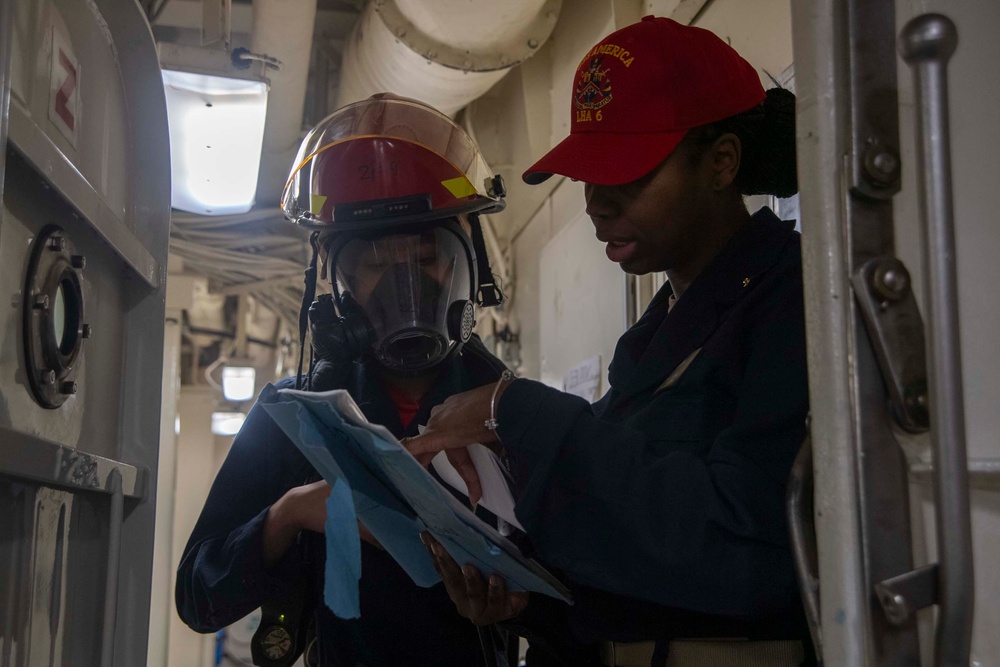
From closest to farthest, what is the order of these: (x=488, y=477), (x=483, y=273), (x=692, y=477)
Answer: (x=692, y=477) < (x=488, y=477) < (x=483, y=273)

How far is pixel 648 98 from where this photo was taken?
1521 millimetres

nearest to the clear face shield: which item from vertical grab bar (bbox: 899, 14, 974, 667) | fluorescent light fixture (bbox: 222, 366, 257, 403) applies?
vertical grab bar (bbox: 899, 14, 974, 667)

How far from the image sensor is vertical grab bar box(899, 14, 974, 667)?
82 cm

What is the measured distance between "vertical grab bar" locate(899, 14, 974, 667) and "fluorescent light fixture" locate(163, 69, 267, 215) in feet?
8.97

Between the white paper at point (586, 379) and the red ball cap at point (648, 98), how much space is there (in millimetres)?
1823

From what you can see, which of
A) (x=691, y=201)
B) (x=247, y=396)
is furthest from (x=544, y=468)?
(x=247, y=396)

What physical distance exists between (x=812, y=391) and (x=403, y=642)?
1155 mm

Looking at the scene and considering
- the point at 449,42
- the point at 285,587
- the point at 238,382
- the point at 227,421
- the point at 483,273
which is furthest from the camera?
the point at 227,421

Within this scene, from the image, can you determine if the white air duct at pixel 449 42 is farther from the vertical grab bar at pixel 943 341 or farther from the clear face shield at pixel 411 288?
the vertical grab bar at pixel 943 341

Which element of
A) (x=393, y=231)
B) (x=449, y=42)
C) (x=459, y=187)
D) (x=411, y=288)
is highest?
(x=449, y=42)

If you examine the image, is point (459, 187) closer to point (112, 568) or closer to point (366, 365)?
point (366, 365)

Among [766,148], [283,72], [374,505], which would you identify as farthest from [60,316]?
[283,72]

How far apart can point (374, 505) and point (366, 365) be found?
2.38 feet

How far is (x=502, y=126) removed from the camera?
484 centimetres
